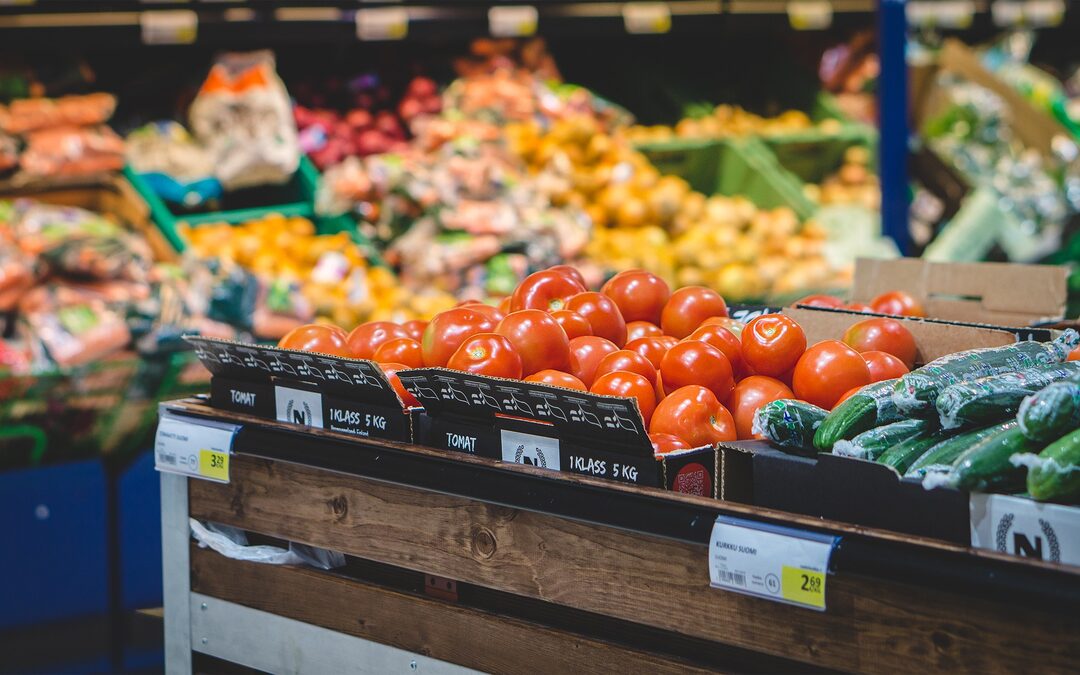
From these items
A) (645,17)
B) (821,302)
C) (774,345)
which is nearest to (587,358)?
(774,345)

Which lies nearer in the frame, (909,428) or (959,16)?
(909,428)

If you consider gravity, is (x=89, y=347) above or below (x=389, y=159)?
below

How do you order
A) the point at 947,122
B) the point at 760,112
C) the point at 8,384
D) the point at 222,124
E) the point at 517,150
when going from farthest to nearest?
1. the point at 760,112
2. the point at 947,122
3. the point at 517,150
4. the point at 222,124
5. the point at 8,384

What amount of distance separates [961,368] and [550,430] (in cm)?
57

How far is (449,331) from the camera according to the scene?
1.97 m

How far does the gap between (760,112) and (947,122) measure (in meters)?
1.02

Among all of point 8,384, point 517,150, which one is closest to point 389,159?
point 517,150

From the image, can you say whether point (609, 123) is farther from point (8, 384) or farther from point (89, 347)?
point (8, 384)

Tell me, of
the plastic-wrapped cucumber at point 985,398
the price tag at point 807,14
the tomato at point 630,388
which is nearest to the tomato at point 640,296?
the tomato at point 630,388

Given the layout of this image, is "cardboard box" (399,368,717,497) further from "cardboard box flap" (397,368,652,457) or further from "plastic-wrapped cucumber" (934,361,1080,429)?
"plastic-wrapped cucumber" (934,361,1080,429)

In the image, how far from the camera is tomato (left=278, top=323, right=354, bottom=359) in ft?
6.91

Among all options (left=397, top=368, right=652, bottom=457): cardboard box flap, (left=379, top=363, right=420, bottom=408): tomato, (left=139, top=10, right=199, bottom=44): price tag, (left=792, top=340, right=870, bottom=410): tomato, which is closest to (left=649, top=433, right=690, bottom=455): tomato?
(left=397, top=368, right=652, bottom=457): cardboard box flap

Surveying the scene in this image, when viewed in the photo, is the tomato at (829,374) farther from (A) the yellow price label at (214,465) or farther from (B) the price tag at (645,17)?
(B) the price tag at (645,17)

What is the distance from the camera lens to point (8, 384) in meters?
3.17
